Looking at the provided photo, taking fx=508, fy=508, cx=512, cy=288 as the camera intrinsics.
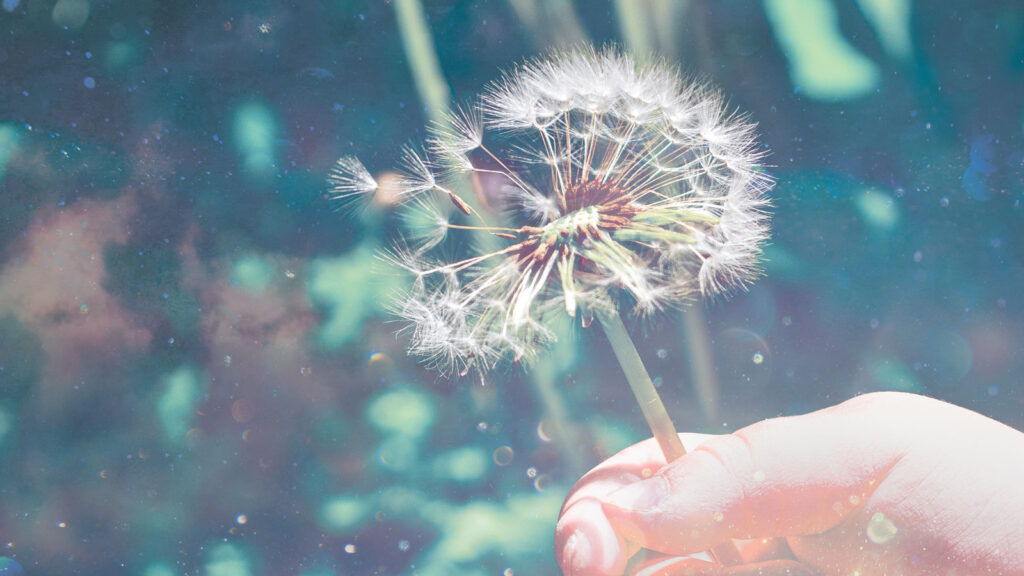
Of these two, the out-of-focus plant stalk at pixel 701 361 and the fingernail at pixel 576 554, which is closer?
the fingernail at pixel 576 554

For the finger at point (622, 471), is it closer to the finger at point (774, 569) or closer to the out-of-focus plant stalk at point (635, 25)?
the finger at point (774, 569)

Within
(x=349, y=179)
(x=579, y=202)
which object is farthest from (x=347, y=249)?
(x=579, y=202)

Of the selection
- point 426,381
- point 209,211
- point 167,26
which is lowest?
point 426,381

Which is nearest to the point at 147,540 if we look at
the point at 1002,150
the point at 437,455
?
the point at 437,455

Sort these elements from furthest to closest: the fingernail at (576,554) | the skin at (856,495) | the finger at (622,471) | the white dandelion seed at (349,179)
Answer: the white dandelion seed at (349,179), the finger at (622,471), the fingernail at (576,554), the skin at (856,495)

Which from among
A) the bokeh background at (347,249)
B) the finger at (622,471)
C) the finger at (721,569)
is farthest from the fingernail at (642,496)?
the bokeh background at (347,249)

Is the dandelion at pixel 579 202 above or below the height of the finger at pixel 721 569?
above

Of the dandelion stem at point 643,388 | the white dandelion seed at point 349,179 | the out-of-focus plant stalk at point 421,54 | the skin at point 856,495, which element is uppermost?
the out-of-focus plant stalk at point 421,54

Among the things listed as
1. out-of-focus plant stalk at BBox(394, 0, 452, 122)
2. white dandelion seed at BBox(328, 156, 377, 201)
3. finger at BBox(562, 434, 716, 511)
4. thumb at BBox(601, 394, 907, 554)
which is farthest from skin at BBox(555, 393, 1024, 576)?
out-of-focus plant stalk at BBox(394, 0, 452, 122)

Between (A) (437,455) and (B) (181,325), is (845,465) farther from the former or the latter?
(B) (181,325)
